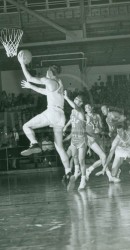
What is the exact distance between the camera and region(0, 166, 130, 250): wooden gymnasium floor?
569 cm

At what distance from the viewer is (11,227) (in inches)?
269

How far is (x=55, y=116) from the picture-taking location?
8.66 m

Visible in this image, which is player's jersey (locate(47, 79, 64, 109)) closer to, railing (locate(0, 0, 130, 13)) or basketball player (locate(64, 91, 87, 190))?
basketball player (locate(64, 91, 87, 190))

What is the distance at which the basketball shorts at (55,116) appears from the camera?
862cm

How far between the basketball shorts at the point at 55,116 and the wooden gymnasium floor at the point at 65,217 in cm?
134

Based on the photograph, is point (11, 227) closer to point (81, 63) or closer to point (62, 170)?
point (62, 170)

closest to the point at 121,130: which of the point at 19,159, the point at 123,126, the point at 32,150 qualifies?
the point at 123,126

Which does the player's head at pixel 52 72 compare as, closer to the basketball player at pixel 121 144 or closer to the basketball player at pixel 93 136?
the basketball player at pixel 93 136

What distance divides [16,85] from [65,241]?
21.7 m

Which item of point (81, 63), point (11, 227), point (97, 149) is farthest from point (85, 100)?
point (11, 227)

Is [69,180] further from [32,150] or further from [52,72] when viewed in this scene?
[52,72]

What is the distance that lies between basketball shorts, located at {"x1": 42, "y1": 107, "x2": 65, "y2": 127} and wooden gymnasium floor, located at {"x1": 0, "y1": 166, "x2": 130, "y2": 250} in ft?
4.40

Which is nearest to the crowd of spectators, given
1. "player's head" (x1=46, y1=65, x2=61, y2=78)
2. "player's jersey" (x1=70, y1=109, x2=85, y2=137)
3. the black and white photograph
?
the black and white photograph

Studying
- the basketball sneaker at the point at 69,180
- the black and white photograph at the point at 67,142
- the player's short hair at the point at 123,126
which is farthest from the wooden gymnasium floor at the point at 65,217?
the player's short hair at the point at 123,126
